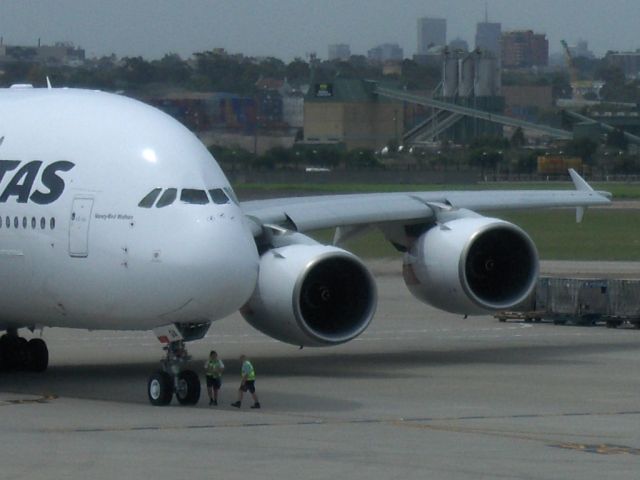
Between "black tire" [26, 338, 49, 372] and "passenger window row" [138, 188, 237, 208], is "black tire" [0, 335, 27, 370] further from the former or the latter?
"passenger window row" [138, 188, 237, 208]

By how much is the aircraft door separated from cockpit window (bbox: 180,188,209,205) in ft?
4.26

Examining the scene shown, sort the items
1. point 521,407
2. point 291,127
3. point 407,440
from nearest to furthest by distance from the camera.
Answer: point 407,440 < point 521,407 < point 291,127

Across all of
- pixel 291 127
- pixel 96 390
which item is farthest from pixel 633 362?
pixel 291 127

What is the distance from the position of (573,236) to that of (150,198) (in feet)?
144

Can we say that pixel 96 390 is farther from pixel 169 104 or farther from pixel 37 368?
pixel 169 104

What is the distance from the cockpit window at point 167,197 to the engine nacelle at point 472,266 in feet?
23.7

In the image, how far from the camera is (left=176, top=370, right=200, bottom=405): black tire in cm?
2214

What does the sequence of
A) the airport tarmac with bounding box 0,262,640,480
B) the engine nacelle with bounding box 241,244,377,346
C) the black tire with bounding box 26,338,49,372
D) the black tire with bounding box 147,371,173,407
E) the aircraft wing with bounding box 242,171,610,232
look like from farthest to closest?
the aircraft wing with bounding box 242,171,610,232, the black tire with bounding box 26,338,49,372, the engine nacelle with bounding box 241,244,377,346, the black tire with bounding box 147,371,173,407, the airport tarmac with bounding box 0,262,640,480

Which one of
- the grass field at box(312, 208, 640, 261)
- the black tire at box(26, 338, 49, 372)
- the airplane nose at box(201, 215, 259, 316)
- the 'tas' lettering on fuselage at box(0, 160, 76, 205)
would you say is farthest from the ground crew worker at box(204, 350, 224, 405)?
the grass field at box(312, 208, 640, 261)

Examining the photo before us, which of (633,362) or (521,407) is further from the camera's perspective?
(633,362)

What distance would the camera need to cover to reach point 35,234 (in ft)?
76.1

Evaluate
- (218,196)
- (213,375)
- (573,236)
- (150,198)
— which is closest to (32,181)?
(150,198)

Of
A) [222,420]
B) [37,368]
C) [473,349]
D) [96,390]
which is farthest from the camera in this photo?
[473,349]

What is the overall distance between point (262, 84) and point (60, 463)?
2771 inches
